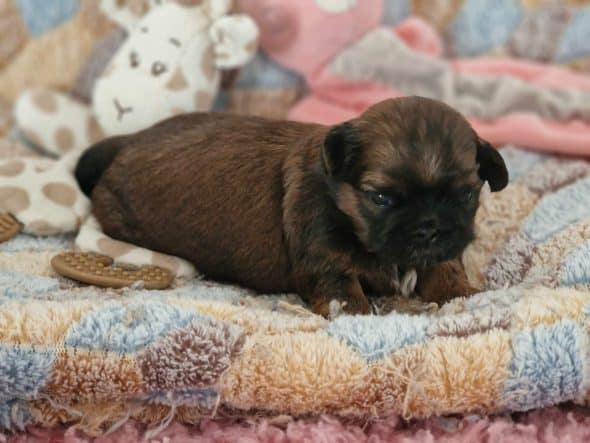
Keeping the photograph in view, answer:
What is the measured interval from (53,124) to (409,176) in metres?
1.92

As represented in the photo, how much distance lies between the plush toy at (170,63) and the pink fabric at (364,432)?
1593 mm

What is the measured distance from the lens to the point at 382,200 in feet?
6.35

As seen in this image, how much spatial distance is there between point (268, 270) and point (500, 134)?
134 centimetres

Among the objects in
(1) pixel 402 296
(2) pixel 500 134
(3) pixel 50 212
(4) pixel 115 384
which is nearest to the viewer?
(4) pixel 115 384

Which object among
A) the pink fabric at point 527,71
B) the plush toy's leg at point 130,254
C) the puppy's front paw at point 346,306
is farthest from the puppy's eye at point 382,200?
the pink fabric at point 527,71

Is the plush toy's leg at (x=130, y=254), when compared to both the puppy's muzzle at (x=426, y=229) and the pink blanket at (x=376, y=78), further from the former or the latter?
the pink blanket at (x=376, y=78)

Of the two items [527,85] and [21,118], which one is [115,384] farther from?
[527,85]

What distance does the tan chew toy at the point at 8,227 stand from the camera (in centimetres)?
251

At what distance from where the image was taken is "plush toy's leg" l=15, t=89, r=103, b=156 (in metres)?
3.26

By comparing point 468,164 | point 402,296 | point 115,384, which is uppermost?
point 468,164

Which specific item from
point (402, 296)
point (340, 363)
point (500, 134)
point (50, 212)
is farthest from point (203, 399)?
point (500, 134)

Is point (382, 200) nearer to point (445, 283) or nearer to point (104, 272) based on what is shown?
point (445, 283)

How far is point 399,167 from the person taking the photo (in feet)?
6.17

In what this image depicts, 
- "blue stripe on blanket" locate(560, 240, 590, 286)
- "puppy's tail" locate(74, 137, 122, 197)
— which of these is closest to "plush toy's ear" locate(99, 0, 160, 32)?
"puppy's tail" locate(74, 137, 122, 197)
